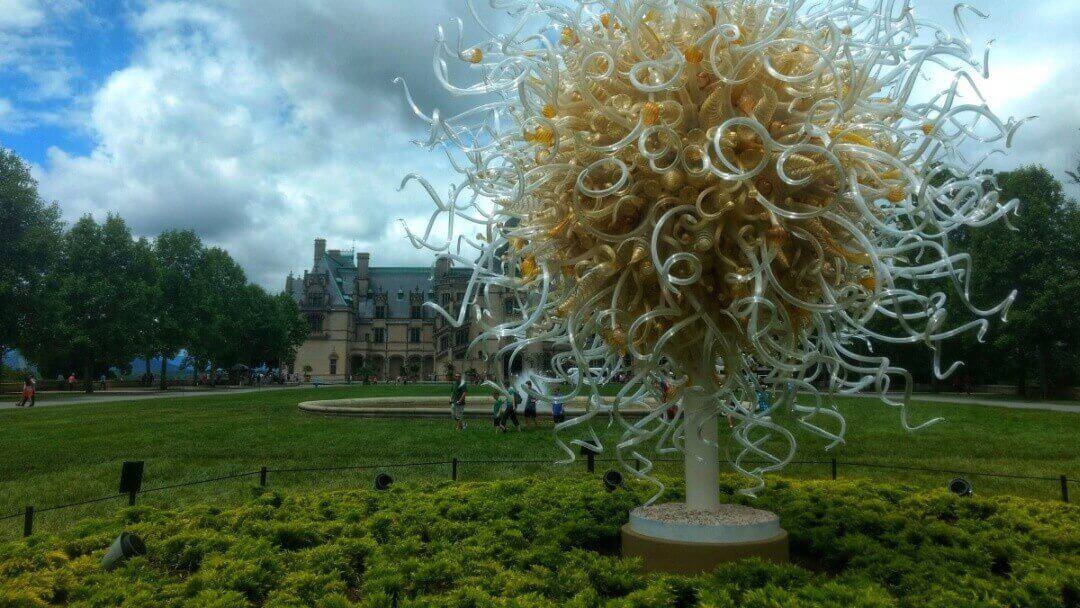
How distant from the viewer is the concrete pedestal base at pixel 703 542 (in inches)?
183

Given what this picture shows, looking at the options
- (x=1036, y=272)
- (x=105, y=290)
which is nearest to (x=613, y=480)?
(x=1036, y=272)

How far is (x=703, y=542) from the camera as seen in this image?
4695 mm

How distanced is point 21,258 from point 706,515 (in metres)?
43.1

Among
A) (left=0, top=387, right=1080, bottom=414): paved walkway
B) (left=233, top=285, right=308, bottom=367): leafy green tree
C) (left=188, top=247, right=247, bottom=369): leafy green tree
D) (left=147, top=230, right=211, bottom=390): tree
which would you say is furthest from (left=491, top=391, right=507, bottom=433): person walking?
(left=233, top=285, right=308, bottom=367): leafy green tree

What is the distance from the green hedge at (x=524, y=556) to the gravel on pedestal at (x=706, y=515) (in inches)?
15.3

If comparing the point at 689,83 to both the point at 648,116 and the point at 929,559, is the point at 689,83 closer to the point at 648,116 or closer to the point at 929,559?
the point at 648,116

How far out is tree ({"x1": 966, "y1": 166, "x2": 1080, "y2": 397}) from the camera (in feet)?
112

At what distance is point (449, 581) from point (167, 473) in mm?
9506

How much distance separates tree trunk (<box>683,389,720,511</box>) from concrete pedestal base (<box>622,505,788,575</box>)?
12 centimetres

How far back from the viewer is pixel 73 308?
1628 inches

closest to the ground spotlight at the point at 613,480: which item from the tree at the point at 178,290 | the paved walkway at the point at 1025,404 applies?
the paved walkway at the point at 1025,404

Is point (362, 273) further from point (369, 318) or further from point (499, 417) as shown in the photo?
point (499, 417)

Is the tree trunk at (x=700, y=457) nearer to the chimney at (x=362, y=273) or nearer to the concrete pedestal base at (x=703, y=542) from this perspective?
the concrete pedestal base at (x=703, y=542)

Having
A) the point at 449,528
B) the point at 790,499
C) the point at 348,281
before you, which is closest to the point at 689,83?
the point at 449,528
